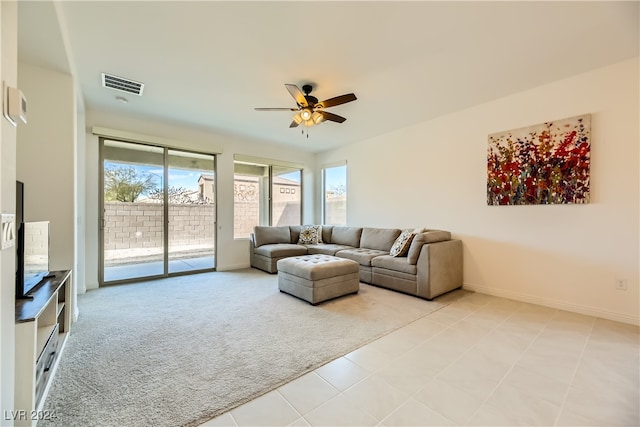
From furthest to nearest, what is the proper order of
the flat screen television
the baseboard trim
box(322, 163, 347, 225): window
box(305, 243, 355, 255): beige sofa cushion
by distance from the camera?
box(322, 163, 347, 225): window, box(305, 243, 355, 255): beige sofa cushion, the baseboard trim, the flat screen television

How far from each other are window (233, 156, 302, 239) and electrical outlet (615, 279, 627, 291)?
5094 millimetres

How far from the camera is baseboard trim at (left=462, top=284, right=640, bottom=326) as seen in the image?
8.70ft

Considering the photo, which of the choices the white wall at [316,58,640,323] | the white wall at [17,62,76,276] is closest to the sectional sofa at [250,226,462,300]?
the white wall at [316,58,640,323]

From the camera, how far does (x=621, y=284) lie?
2.68 metres

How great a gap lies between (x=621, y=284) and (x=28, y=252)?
5.10 metres

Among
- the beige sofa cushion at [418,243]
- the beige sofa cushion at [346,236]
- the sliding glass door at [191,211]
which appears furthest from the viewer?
the beige sofa cushion at [346,236]

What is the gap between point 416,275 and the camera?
134 inches

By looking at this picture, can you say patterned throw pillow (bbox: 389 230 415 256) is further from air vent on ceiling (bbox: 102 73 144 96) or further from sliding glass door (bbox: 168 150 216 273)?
air vent on ceiling (bbox: 102 73 144 96)

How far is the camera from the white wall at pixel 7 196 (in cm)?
97

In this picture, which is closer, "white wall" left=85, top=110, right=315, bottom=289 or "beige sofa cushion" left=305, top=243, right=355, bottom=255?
"white wall" left=85, top=110, right=315, bottom=289

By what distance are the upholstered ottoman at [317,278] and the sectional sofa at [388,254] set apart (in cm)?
59

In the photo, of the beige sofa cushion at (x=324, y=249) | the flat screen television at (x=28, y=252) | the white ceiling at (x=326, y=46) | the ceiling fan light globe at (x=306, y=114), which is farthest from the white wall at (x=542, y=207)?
the flat screen television at (x=28, y=252)

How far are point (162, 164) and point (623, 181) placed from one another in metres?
5.97

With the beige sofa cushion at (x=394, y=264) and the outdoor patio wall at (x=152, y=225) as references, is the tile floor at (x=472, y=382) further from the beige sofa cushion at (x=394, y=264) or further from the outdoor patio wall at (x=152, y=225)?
→ the outdoor patio wall at (x=152, y=225)
